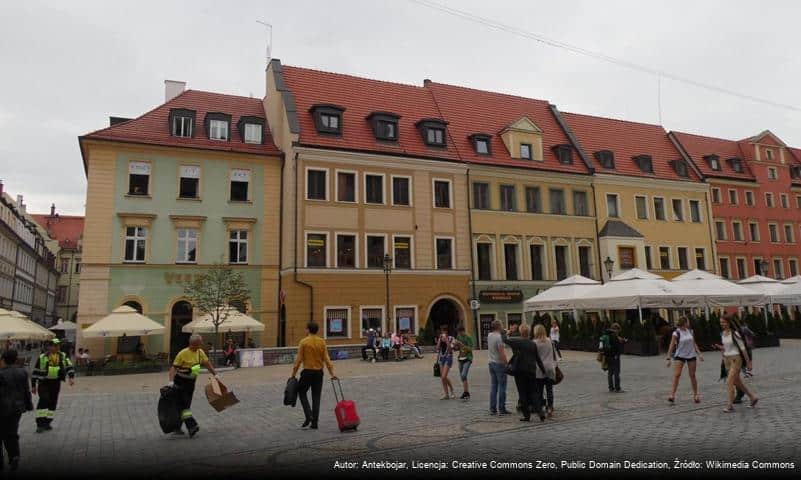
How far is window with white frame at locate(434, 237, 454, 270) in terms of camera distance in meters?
34.5

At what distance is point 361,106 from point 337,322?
46.5ft

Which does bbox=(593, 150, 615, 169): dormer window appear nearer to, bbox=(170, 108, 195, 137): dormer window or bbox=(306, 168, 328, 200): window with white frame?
bbox=(306, 168, 328, 200): window with white frame

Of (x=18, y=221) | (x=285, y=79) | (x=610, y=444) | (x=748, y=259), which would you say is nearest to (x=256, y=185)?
(x=285, y=79)

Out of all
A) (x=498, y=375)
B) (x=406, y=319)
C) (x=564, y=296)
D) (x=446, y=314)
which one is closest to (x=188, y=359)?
(x=498, y=375)

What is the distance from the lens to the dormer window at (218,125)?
32.9 metres

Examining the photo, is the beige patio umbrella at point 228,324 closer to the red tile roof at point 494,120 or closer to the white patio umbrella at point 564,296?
the white patio umbrella at point 564,296

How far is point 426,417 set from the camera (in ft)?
36.2

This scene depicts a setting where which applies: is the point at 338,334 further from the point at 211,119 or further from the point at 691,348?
the point at 691,348

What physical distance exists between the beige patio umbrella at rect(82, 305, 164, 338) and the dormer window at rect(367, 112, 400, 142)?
54.8ft

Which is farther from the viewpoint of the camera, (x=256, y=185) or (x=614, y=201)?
(x=614, y=201)

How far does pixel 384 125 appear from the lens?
35.2 meters

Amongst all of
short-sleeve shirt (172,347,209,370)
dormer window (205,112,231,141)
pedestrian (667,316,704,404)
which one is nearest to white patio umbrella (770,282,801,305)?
pedestrian (667,316,704,404)

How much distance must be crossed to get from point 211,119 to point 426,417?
1054 inches

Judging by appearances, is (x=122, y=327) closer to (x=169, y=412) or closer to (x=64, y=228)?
(x=169, y=412)
